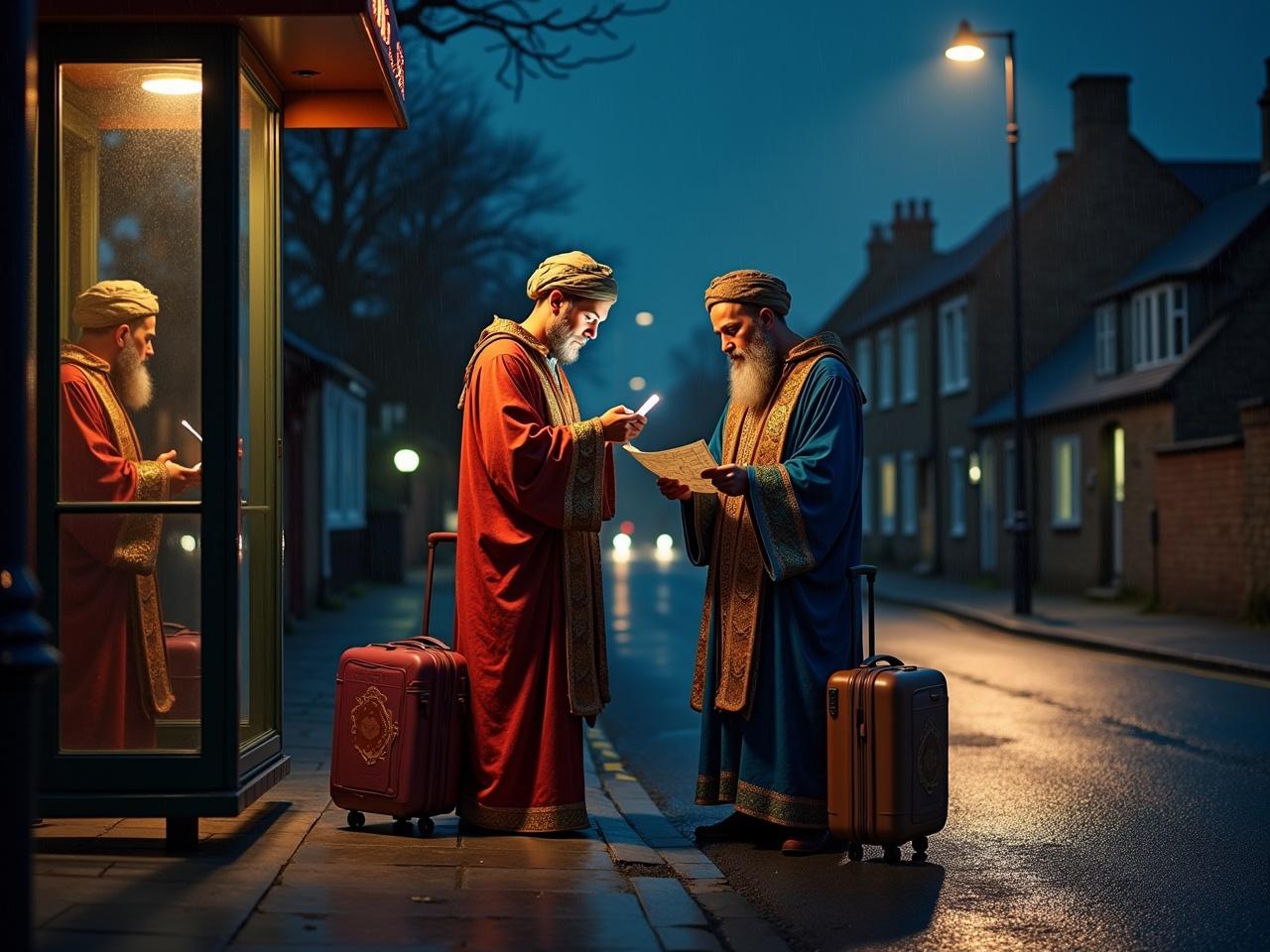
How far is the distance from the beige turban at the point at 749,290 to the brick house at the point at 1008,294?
91.6 feet

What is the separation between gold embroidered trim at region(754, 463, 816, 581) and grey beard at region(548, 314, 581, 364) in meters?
1.00

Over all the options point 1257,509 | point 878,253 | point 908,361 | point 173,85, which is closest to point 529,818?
point 173,85

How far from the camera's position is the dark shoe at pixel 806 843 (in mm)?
6641

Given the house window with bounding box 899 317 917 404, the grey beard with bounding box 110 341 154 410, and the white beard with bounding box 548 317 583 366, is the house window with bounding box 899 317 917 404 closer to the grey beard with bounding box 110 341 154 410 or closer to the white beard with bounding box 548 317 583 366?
the white beard with bounding box 548 317 583 366

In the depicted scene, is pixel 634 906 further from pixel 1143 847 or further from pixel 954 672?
pixel 954 672

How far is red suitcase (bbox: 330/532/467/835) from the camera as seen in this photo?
6.47 meters

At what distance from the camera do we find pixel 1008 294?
37094mm

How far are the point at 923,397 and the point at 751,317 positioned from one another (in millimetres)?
35579

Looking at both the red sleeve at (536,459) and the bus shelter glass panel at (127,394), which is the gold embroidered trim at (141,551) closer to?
the bus shelter glass panel at (127,394)

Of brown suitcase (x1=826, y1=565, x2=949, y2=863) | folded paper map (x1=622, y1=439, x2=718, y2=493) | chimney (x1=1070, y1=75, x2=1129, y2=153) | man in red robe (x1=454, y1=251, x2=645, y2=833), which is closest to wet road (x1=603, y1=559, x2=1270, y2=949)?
brown suitcase (x1=826, y1=565, x2=949, y2=863)

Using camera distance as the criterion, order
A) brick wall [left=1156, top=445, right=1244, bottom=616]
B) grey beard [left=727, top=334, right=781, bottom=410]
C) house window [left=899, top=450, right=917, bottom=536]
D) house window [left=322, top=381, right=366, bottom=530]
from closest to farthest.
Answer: grey beard [left=727, top=334, right=781, bottom=410] → brick wall [left=1156, top=445, right=1244, bottom=616] → house window [left=322, top=381, right=366, bottom=530] → house window [left=899, top=450, right=917, bottom=536]

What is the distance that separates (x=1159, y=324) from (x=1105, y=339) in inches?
92.9

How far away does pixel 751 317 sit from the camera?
7031 millimetres

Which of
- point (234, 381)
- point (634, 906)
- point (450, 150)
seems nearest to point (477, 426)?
point (234, 381)
